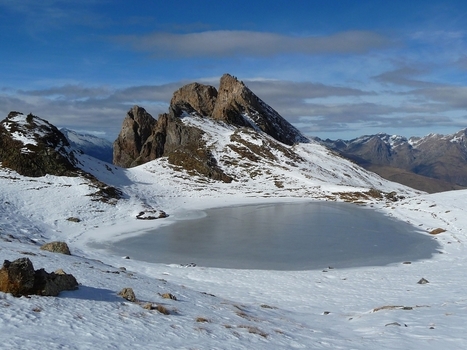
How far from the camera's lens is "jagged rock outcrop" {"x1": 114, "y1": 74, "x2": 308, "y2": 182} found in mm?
97669

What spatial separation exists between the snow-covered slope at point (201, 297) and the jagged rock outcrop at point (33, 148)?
267 cm

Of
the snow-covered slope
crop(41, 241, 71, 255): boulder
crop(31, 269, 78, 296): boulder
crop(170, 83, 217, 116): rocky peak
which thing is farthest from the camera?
crop(170, 83, 217, 116): rocky peak

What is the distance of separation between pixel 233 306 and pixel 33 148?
166ft

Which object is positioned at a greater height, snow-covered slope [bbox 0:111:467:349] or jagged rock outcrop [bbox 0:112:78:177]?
jagged rock outcrop [bbox 0:112:78:177]

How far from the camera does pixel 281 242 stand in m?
35.2

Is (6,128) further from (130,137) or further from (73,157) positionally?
(130,137)

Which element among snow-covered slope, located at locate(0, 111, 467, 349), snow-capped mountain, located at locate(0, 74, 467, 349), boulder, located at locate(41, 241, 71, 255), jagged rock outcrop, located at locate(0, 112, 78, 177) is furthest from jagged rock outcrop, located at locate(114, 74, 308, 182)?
boulder, located at locate(41, 241, 71, 255)

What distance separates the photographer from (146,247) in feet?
110

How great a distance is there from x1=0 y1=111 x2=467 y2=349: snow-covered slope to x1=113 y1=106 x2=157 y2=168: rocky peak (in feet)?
302

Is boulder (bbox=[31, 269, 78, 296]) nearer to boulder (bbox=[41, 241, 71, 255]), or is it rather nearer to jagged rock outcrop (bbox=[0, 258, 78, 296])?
jagged rock outcrop (bbox=[0, 258, 78, 296])

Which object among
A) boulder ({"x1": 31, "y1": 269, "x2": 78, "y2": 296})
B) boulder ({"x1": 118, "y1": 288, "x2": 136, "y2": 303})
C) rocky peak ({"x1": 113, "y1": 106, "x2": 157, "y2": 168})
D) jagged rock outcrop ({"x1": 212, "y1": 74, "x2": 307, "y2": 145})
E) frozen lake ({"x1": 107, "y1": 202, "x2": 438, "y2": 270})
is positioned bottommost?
frozen lake ({"x1": 107, "y1": 202, "x2": 438, "y2": 270})

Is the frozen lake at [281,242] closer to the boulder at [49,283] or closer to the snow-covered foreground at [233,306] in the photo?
the snow-covered foreground at [233,306]

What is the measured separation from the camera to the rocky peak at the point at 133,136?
143625mm

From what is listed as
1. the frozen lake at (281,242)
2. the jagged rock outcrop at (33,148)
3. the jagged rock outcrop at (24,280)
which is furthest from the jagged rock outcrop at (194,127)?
the jagged rock outcrop at (24,280)
